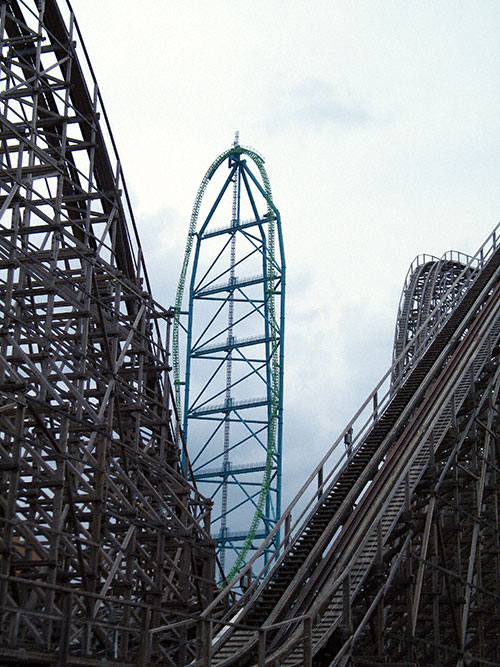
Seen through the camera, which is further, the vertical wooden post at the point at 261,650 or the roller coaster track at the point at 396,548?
the roller coaster track at the point at 396,548

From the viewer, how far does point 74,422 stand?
13594mm

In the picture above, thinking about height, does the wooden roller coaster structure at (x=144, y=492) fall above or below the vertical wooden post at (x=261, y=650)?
above

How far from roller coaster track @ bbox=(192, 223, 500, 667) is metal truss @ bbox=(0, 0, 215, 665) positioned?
133cm

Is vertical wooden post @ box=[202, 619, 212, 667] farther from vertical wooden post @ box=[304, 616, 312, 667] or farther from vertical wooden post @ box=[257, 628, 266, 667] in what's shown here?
vertical wooden post @ box=[304, 616, 312, 667]

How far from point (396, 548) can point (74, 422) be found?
15.5 ft

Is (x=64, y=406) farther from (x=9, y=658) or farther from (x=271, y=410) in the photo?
(x=271, y=410)

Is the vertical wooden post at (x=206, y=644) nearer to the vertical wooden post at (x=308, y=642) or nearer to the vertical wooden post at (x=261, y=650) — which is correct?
the vertical wooden post at (x=261, y=650)

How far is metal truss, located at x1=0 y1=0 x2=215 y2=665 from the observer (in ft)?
35.9

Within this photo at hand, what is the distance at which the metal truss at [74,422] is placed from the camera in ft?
35.9

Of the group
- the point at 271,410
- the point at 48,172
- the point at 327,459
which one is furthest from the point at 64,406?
the point at 271,410

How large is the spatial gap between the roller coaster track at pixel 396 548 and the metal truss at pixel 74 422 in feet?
4.37

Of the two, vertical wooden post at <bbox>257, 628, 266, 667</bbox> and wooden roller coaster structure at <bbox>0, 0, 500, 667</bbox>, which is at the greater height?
wooden roller coaster structure at <bbox>0, 0, 500, 667</bbox>

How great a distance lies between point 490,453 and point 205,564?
5.28 metres

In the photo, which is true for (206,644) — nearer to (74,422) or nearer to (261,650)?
(261,650)
